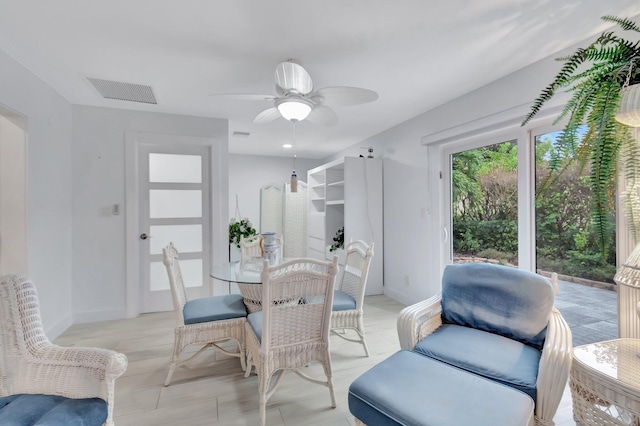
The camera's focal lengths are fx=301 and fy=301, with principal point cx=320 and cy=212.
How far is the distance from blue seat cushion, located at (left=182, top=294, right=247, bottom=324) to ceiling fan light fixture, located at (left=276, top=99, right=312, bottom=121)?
148cm

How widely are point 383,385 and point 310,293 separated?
2.04 ft

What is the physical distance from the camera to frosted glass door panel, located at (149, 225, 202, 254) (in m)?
3.52

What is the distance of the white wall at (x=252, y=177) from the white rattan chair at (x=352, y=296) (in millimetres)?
3466

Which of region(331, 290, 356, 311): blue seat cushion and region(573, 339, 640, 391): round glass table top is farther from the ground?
region(573, 339, 640, 391): round glass table top

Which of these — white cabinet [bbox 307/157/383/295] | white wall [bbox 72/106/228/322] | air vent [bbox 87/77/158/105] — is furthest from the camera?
white cabinet [bbox 307/157/383/295]

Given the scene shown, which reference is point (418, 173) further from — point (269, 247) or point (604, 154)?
point (604, 154)

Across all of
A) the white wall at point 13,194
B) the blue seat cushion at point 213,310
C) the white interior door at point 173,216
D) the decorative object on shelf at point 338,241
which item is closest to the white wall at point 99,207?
the white interior door at point 173,216

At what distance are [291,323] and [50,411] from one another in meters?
1.04

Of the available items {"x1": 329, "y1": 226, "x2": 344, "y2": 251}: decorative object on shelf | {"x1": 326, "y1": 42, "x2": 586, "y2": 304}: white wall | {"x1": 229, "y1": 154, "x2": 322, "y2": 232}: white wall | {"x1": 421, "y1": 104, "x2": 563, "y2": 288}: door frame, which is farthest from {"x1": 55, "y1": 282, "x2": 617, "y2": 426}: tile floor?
{"x1": 229, "y1": 154, "x2": 322, "y2": 232}: white wall

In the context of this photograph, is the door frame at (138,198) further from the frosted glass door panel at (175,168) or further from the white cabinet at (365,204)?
the white cabinet at (365,204)

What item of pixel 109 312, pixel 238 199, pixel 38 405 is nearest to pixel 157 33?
pixel 38 405

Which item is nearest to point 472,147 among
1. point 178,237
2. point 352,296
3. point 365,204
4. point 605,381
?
point 365,204

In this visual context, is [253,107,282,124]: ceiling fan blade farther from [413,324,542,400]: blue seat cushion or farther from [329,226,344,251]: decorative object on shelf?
[329,226,344,251]: decorative object on shelf

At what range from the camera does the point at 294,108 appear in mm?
2131
